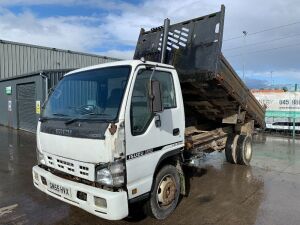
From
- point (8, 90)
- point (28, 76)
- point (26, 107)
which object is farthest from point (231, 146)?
point (8, 90)

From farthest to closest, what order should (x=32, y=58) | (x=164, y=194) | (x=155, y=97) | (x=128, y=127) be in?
(x=32, y=58), (x=164, y=194), (x=155, y=97), (x=128, y=127)

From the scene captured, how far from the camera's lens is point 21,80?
60.4ft

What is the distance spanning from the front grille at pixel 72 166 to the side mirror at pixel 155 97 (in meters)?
1.11

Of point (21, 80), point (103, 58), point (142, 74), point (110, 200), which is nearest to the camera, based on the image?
point (110, 200)

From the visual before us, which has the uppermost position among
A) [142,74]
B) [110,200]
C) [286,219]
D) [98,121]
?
[142,74]

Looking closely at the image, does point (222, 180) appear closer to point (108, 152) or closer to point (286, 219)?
point (286, 219)

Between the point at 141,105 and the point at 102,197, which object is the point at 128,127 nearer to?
the point at 141,105

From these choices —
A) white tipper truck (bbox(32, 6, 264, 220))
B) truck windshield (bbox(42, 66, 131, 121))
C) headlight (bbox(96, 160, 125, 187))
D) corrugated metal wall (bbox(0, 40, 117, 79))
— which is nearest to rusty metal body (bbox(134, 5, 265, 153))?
white tipper truck (bbox(32, 6, 264, 220))

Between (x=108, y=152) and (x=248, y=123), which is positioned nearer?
(x=108, y=152)

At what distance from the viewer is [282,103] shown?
591 inches

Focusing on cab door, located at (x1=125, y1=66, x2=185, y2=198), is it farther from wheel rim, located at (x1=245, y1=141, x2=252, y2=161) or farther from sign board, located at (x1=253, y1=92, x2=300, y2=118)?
sign board, located at (x1=253, y1=92, x2=300, y2=118)

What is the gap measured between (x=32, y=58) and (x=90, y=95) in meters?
24.6

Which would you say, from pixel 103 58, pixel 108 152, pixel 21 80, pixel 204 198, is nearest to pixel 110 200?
pixel 108 152

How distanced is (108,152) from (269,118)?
42.1 ft
